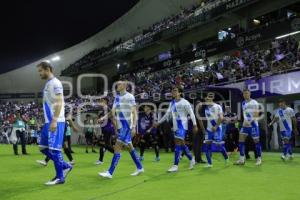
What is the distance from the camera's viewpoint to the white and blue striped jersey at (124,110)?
27.5ft

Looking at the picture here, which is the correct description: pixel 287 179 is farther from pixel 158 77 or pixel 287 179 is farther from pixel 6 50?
pixel 158 77

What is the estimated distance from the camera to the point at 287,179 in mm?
7973

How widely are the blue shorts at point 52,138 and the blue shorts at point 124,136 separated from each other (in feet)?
5.65

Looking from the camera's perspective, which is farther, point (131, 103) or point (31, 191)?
point (131, 103)

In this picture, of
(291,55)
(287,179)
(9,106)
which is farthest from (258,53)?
(9,106)

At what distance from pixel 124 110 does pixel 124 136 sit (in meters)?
0.57

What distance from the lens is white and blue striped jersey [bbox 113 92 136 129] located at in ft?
27.5

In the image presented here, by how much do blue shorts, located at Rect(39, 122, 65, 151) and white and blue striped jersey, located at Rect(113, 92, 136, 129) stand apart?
1.80 meters

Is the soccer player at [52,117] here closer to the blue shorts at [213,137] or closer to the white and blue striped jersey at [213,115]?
the blue shorts at [213,137]

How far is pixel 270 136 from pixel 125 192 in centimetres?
1487

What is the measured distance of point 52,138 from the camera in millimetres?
6691

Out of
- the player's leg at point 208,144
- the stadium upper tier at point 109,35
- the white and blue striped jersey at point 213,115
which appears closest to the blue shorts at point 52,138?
the player's leg at point 208,144

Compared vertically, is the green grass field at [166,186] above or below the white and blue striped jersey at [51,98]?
below

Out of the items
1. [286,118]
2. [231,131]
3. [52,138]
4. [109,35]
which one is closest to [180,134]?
[52,138]
